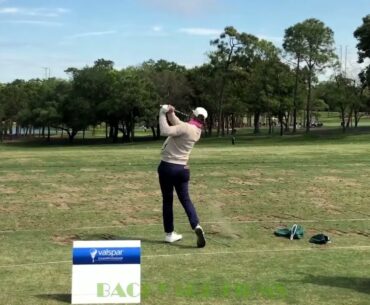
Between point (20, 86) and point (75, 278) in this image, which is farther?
point (20, 86)

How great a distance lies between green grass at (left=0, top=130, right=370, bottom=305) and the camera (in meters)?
6.27

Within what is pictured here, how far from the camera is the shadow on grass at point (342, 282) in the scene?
6.35m

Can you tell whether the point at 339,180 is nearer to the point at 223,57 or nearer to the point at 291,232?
the point at 291,232

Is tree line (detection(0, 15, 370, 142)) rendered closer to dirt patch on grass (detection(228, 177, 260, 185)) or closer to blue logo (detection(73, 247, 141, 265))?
dirt patch on grass (detection(228, 177, 260, 185))

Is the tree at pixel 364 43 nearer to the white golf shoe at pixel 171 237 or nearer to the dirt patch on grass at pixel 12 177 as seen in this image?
the dirt patch on grass at pixel 12 177

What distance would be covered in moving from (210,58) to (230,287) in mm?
72508

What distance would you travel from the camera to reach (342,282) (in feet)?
21.5

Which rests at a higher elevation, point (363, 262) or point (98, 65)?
point (98, 65)

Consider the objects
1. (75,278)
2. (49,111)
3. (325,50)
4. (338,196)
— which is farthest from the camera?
(49,111)

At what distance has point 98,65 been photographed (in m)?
95.7

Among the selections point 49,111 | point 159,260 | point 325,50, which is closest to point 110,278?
point 159,260

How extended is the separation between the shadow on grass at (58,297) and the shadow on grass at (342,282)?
246 cm

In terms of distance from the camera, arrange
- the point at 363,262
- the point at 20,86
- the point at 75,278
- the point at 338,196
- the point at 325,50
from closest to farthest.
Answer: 1. the point at 75,278
2. the point at 363,262
3. the point at 338,196
4. the point at 325,50
5. the point at 20,86

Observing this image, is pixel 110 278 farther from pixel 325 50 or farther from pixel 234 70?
pixel 234 70
